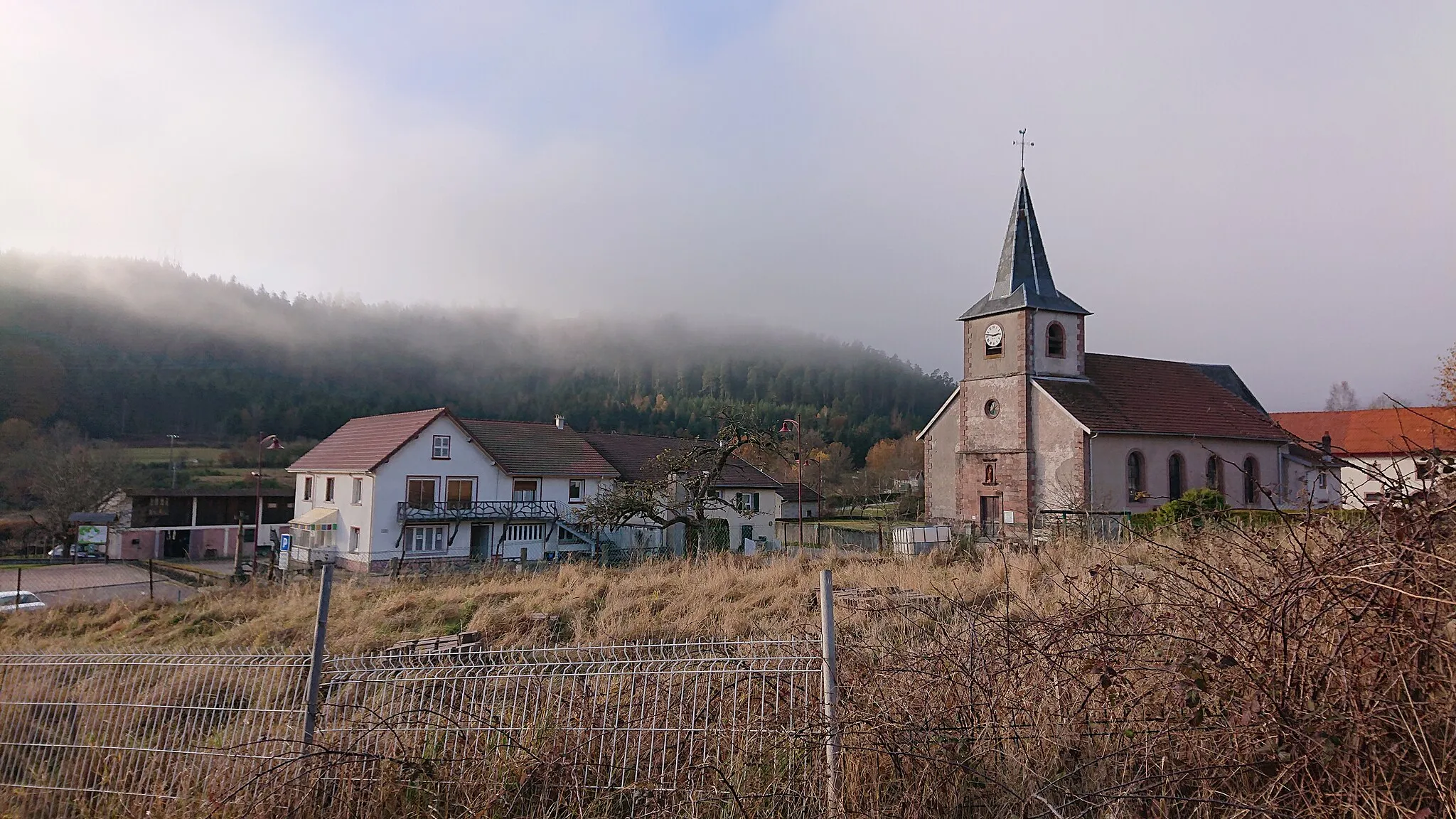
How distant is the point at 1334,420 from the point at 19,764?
60289 millimetres

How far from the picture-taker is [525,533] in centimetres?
3838

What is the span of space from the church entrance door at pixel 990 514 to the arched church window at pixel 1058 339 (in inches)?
261

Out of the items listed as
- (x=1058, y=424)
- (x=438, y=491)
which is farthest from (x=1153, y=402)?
(x=438, y=491)

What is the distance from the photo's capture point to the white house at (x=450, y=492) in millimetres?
34688

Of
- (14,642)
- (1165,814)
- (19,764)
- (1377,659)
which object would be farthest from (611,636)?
(14,642)

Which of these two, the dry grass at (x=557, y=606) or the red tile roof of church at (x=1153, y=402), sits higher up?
the red tile roof of church at (x=1153, y=402)

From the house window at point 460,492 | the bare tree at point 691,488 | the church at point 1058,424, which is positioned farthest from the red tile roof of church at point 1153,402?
the house window at point 460,492

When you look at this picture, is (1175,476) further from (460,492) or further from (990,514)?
(460,492)

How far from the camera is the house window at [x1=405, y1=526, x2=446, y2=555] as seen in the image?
115ft

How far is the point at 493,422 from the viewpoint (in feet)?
135

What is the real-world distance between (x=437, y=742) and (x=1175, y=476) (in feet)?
112

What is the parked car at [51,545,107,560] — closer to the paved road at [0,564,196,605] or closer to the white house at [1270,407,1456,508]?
the paved road at [0,564,196,605]

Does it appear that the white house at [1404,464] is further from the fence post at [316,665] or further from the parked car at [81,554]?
the parked car at [81,554]

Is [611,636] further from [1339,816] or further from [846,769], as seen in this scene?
[1339,816]
